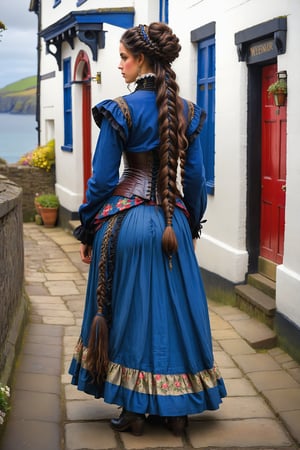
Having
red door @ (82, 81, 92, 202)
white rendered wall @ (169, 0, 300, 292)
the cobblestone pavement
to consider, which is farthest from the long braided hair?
red door @ (82, 81, 92, 202)

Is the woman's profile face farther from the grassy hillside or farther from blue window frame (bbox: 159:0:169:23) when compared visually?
the grassy hillside

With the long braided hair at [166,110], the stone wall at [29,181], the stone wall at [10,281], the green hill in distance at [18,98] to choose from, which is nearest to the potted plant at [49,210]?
the stone wall at [29,181]

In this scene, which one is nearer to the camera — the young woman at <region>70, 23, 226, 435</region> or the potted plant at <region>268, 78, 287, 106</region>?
the young woman at <region>70, 23, 226, 435</region>

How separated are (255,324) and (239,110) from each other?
205cm

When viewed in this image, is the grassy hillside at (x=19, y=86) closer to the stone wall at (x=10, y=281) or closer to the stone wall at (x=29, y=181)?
the stone wall at (x=29, y=181)

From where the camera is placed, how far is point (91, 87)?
1341cm

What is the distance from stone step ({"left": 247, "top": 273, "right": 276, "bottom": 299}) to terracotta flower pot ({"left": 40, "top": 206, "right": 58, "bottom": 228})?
7.96 m

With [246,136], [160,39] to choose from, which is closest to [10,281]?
[160,39]

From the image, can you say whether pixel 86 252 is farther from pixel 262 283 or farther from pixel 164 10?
pixel 164 10

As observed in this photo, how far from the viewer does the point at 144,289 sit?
14.7 feet

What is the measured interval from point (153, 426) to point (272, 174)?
3.48 metres

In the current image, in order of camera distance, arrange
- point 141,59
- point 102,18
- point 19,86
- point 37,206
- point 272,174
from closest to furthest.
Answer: point 141,59
point 272,174
point 102,18
point 37,206
point 19,86

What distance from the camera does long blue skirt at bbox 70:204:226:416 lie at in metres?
4.45

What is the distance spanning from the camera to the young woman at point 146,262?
4.46 m
